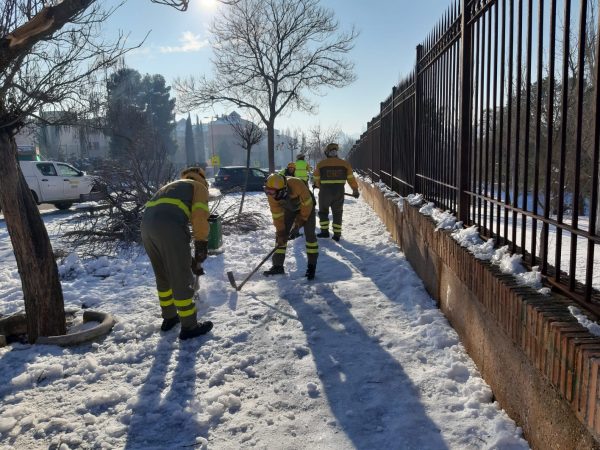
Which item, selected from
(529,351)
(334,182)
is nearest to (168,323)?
(529,351)

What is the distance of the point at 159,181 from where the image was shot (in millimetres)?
9617

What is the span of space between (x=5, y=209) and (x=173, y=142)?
60.7 metres

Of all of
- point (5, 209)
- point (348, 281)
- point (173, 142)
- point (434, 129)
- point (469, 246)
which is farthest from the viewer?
point (173, 142)

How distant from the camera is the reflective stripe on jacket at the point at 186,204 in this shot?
4.14 metres

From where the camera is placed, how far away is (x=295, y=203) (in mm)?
6238

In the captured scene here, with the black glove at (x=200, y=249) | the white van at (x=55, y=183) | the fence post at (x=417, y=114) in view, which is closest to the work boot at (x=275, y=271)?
the black glove at (x=200, y=249)

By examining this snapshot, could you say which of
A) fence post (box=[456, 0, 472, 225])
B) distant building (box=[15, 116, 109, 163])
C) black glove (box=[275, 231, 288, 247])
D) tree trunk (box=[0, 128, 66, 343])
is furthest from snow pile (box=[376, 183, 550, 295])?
distant building (box=[15, 116, 109, 163])

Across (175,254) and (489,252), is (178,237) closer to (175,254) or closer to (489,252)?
(175,254)

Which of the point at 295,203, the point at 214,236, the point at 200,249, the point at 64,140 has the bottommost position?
the point at 214,236

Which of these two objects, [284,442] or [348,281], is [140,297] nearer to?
[348,281]

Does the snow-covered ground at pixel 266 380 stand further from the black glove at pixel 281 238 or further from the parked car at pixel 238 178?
the parked car at pixel 238 178

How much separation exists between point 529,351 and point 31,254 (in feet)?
13.3

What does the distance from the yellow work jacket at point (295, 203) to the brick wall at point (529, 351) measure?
2406 millimetres

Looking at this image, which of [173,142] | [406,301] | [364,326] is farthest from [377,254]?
[173,142]
